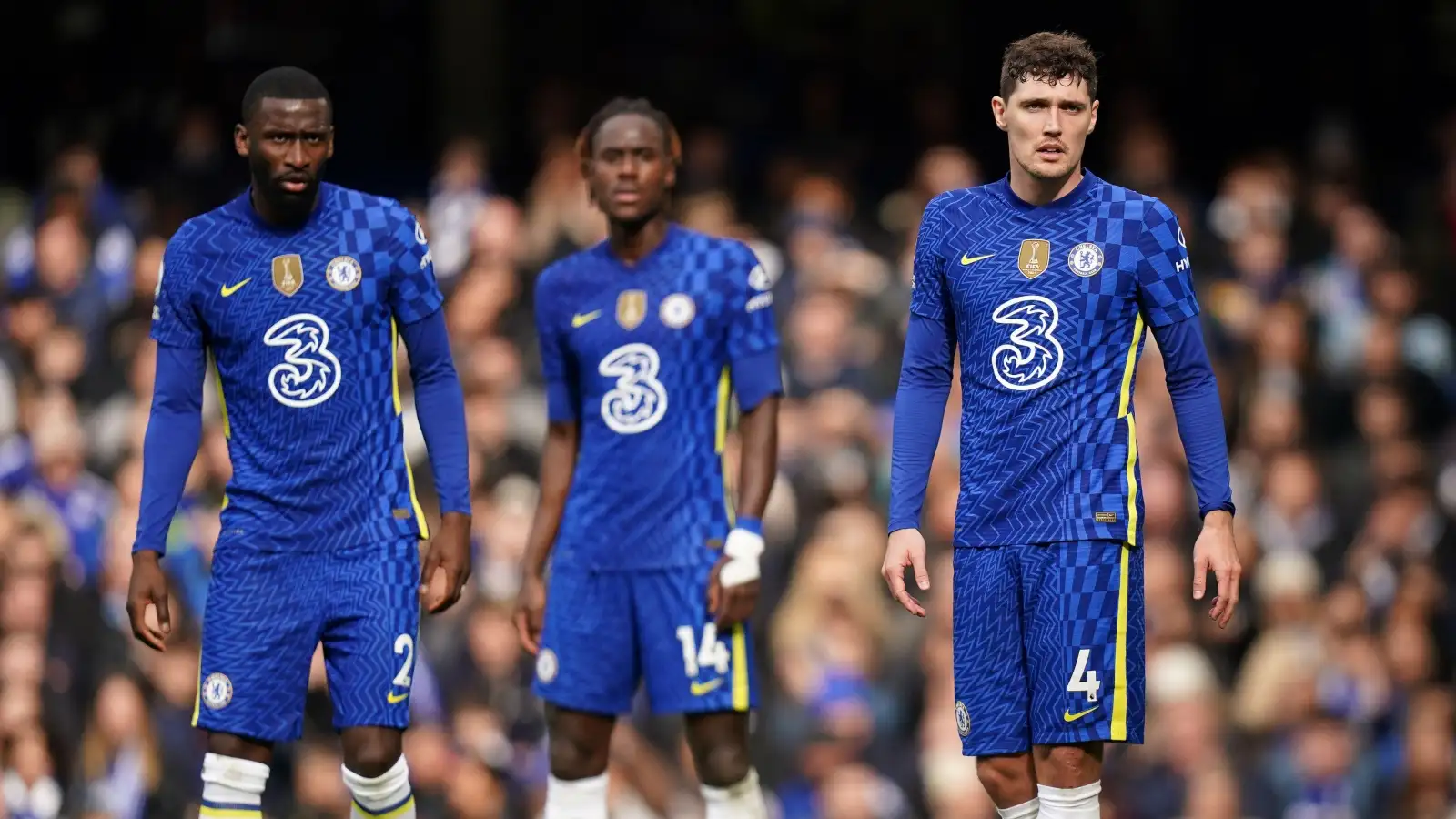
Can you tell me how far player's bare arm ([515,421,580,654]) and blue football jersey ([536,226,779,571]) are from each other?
0.06 metres

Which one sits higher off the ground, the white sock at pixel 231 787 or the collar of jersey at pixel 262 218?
the collar of jersey at pixel 262 218

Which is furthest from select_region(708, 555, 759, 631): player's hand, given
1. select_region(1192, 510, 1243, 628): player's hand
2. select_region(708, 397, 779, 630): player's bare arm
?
select_region(1192, 510, 1243, 628): player's hand

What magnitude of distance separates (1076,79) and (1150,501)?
210 inches

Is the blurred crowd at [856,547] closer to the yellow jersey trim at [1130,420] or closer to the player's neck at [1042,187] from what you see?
the yellow jersey trim at [1130,420]

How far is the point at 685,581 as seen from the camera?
7.98 meters

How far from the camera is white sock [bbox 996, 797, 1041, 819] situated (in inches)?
262

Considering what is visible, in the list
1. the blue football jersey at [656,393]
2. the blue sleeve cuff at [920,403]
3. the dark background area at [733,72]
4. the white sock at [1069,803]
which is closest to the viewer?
the white sock at [1069,803]

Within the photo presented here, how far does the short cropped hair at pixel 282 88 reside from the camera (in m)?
7.13

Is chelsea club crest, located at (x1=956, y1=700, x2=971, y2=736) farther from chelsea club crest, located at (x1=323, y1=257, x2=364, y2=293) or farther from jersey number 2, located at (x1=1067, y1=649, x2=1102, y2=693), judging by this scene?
chelsea club crest, located at (x1=323, y1=257, x2=364, y2=293)

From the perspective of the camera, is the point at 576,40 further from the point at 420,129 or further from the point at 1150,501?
the point at 1150,501

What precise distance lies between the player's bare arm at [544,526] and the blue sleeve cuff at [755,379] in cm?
60

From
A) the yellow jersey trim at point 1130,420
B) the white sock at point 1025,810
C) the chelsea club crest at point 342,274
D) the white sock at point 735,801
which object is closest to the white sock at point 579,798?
the white sock at point 735,801

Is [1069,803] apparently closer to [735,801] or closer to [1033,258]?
[1033,258]

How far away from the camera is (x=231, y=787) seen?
7051 millimetres
